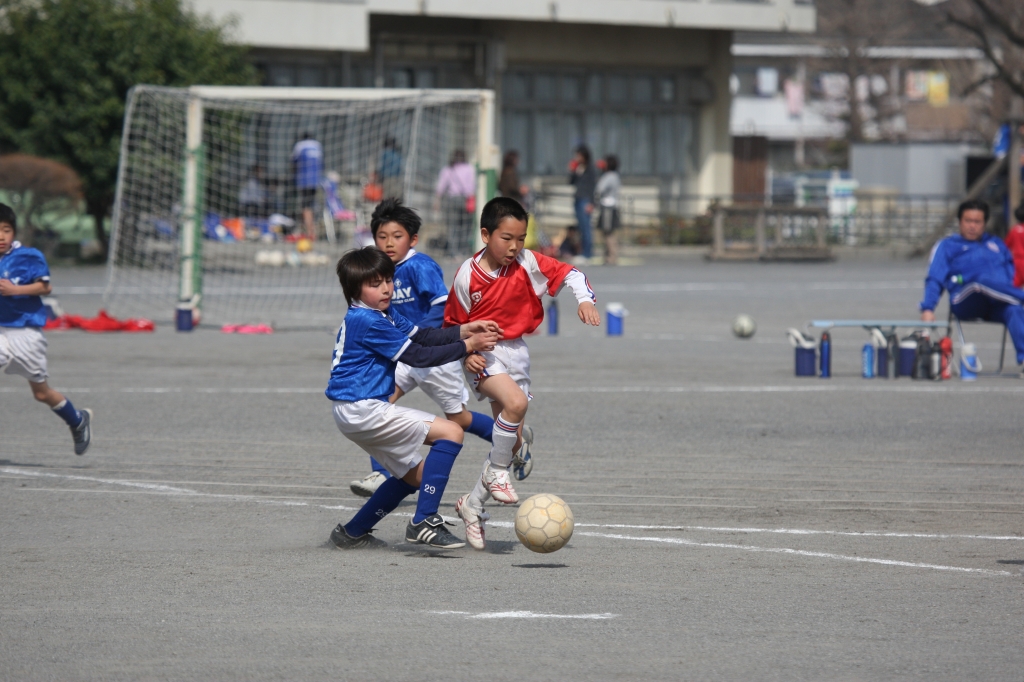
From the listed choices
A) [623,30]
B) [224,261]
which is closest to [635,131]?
[623,30]

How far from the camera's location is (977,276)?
43.8ft

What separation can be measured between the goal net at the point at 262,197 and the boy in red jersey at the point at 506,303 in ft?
35.2

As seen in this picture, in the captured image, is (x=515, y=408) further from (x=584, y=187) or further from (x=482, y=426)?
(x=584, y=187)

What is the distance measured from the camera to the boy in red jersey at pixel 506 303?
6973 mm

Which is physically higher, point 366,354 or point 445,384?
point 366,354

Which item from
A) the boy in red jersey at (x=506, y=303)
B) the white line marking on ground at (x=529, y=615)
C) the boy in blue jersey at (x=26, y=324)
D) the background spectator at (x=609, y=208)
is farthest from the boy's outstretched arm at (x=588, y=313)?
the background spectator at (x=609, y=208)

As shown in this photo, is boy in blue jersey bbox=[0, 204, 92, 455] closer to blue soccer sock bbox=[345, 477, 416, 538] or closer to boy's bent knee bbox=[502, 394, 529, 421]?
blue soccer sock bbox=[345, 477, 416, 538]

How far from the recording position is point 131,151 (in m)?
24.5

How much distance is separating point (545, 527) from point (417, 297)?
2.21m

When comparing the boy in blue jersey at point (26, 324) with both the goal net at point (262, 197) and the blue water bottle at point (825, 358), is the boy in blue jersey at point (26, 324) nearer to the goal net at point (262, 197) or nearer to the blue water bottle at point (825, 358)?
the blue water bottle at point (825, 358)

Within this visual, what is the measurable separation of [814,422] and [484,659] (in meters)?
6.44

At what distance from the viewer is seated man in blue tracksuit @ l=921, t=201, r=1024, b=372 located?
13328 mm

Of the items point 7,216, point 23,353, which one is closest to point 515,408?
point 23,353

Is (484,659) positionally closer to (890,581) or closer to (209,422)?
(890,581)
